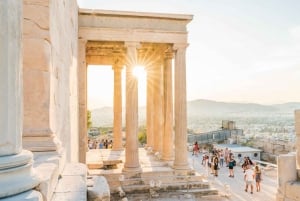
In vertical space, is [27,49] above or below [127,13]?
below

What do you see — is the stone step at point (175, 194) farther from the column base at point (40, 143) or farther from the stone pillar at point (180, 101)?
the column base at point (40, 143)

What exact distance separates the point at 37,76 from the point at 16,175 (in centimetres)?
323

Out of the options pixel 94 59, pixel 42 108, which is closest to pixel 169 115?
pixel 94 59

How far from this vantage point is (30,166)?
364 centimetres

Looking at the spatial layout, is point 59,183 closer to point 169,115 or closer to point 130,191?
point 130,191

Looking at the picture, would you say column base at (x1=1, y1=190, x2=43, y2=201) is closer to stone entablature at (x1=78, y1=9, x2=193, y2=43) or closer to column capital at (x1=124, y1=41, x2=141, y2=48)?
stone entablature at (x1=78, y1=9, x2=193, y2=43)

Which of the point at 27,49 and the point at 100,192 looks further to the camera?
the point at 27,49

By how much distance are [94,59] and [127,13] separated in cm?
1000

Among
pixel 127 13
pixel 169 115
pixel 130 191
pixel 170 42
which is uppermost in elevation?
pixel 127 13

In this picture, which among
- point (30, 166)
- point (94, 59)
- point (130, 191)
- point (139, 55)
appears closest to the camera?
point (30, 166)

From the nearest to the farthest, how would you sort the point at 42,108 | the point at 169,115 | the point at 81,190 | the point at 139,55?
1. the point at 81,190
2. the point at 42,108
3. the point at 169,115
4. the point at 139,55

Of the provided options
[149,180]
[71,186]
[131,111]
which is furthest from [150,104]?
[71,186]

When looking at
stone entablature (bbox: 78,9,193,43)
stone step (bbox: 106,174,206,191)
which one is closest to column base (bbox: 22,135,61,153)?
stone step (bbox: 106,174,206,191)

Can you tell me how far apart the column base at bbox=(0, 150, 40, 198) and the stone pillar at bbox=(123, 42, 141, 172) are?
13.9 m
